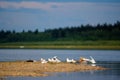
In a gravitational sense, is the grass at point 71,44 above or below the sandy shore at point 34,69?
below

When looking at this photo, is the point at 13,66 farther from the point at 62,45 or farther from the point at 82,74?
the point at 62,45

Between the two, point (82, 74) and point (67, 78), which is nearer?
point (67, 78)

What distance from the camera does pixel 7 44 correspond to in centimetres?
19362

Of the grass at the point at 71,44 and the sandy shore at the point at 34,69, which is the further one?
the grass at the point at 71,44

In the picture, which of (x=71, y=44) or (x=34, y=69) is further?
(x=71, y=44)

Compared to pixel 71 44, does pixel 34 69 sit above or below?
above

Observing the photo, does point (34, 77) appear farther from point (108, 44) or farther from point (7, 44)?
point (7, 44)

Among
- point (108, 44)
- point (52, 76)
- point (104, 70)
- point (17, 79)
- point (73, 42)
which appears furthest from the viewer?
point (73, 42)

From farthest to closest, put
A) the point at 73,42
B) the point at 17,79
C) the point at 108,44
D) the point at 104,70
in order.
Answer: the point at 73,42 → the point at 108,44 → the point at 104,70 → the point at 17,79

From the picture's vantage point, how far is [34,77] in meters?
40.0

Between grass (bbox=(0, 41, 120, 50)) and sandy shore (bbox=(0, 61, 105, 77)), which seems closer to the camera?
sandy shore (bbox=(0, 61, 105, 77))

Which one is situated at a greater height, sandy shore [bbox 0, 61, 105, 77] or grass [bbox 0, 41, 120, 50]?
sandy shore [bbox 0, 61, 105, 77]

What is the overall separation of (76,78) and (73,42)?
145 metres

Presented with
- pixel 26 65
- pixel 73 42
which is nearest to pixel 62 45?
pixel 73 42
